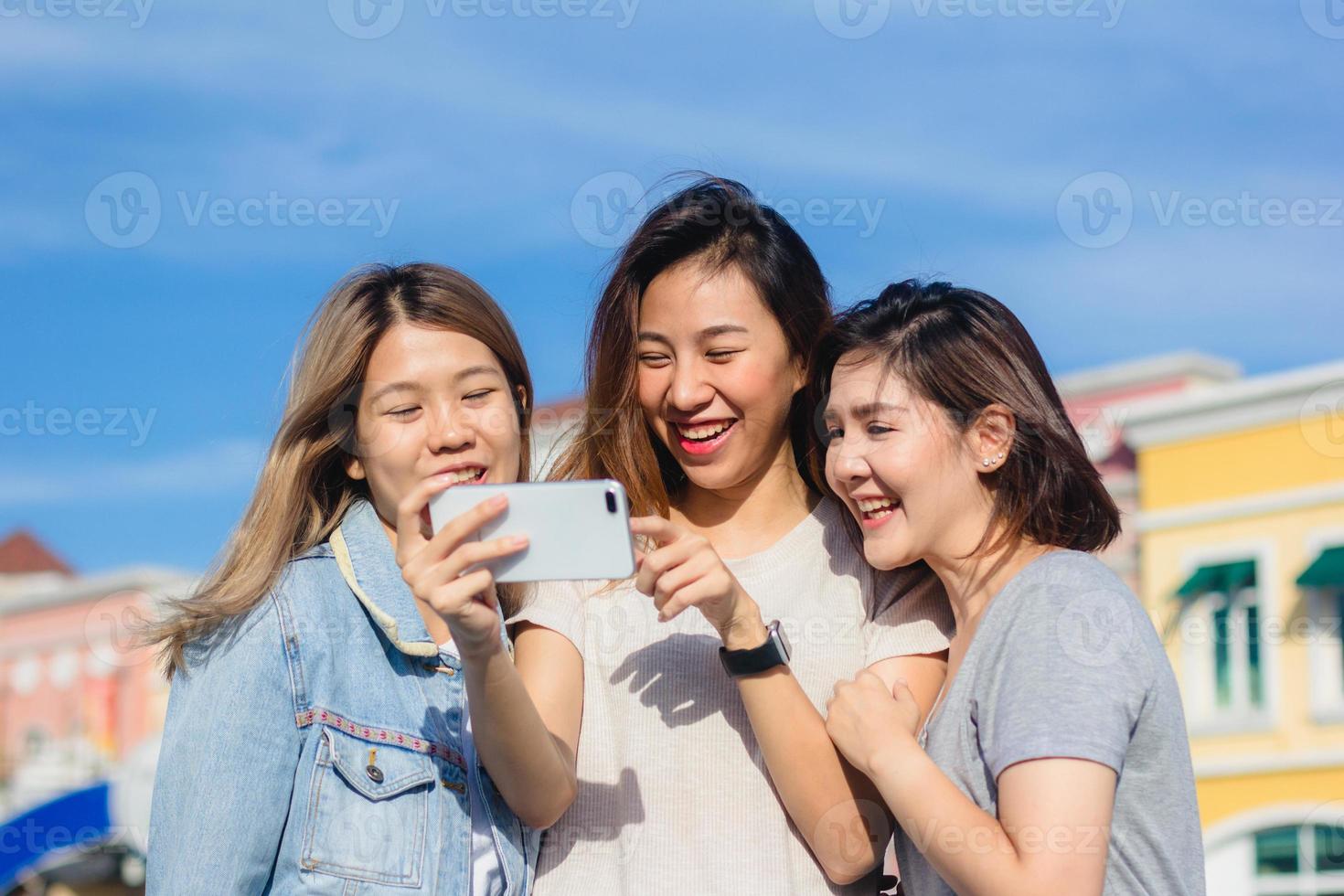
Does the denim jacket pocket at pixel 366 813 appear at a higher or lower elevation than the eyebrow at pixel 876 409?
lower

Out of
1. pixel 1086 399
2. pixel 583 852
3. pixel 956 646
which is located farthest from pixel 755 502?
pixel 1086 399

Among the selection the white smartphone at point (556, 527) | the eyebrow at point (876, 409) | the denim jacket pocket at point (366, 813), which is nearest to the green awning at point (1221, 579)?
the eyebrow at point (876, 409)

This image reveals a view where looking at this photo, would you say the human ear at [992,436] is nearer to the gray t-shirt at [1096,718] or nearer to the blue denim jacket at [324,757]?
the gray t-shirt at [1096,718]

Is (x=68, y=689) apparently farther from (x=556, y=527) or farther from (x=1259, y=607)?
(x=556, y=527)

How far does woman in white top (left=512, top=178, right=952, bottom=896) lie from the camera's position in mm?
3273

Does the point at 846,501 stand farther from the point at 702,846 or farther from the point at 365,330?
the point at 365,330

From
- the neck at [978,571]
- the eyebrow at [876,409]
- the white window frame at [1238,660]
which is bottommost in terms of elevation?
the neck at [978,571]

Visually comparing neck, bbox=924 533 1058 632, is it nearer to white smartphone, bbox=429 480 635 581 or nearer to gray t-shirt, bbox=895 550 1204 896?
gray t-shirt, bbox=895 550 1204 896

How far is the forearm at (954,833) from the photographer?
9.00 feet

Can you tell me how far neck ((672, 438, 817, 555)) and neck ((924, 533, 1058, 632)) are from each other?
526mm

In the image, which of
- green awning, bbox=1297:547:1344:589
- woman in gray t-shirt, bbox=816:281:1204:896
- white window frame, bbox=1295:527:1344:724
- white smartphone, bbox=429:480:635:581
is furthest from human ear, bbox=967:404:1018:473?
white window frame, bbox=1295:527:1344:724

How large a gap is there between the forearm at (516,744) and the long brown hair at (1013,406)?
40.8 inches

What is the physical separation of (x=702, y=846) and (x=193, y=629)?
47.5 inches

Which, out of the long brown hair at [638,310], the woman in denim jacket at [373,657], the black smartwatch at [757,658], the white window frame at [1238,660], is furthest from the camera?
the white window frame at [1238,660]
